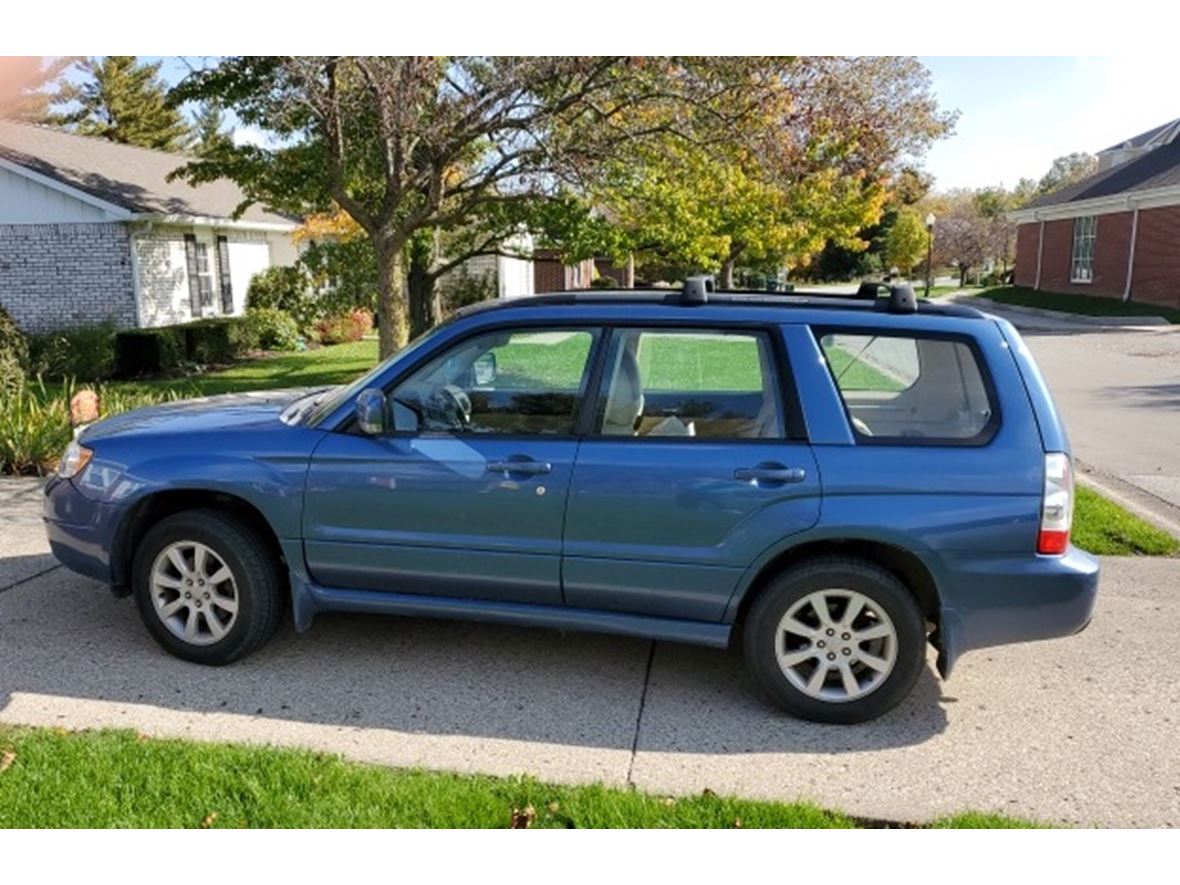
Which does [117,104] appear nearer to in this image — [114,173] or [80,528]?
[114,173]

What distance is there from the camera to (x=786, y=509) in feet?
11.7

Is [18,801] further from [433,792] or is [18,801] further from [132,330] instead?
[132,330]

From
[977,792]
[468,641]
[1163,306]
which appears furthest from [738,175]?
[1163,306]

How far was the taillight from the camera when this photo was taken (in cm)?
343

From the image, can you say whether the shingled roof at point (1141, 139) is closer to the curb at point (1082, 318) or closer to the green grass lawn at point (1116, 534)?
the curb at point (1082, 318)


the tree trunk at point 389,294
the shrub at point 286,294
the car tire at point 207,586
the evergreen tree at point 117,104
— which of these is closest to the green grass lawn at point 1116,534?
the car tire at point 207,586

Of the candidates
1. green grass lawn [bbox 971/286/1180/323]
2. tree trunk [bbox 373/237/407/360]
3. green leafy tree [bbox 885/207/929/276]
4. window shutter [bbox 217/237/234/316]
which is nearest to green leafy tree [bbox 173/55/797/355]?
tree trunk [bbox 373/237/407/360]

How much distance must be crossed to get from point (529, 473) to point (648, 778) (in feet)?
4.28

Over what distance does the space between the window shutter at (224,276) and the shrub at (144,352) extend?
475 cm

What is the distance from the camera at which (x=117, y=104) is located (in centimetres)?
4044

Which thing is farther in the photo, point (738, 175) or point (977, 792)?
point (738, 175)

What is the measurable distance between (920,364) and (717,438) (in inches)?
36.5

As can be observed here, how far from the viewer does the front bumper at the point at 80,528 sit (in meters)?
4.14

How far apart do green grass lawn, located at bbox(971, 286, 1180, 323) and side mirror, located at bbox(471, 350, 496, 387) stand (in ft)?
89.6
